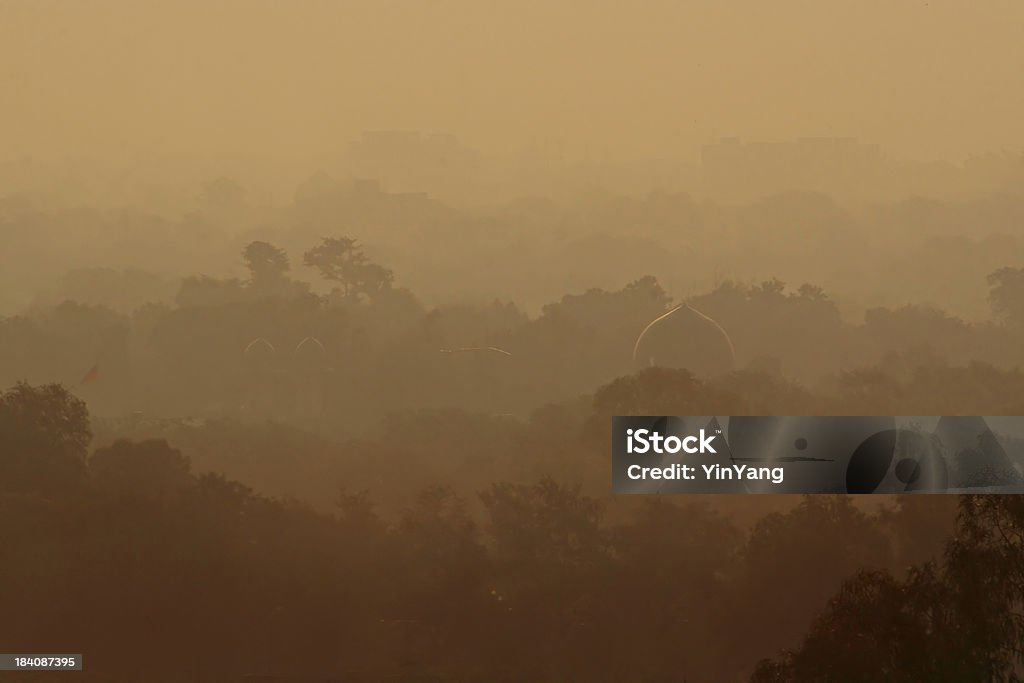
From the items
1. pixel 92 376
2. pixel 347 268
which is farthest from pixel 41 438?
pixel 347 268

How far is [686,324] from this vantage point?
20.6m

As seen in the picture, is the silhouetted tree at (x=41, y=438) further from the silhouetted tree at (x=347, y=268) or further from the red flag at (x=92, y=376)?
the silhouetted tree at (x=347, y=268)

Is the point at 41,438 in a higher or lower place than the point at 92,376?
lower

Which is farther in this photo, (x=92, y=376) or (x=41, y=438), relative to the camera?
(x=92, y=376)

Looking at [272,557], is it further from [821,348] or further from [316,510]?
[821,348]

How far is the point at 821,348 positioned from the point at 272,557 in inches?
442

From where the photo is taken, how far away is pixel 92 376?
21469 mm

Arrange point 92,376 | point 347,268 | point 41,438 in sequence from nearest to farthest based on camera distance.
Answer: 1. point 41,438
2. point 92,376
3. point 347,268

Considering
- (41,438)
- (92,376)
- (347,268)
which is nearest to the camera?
(41,438)

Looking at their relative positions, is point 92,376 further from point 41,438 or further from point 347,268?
point 347,268

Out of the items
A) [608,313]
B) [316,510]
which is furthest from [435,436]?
[608,313]

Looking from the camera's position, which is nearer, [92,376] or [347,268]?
[92,376]

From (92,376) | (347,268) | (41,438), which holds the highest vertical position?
(347,268)

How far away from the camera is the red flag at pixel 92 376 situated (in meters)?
21.3
